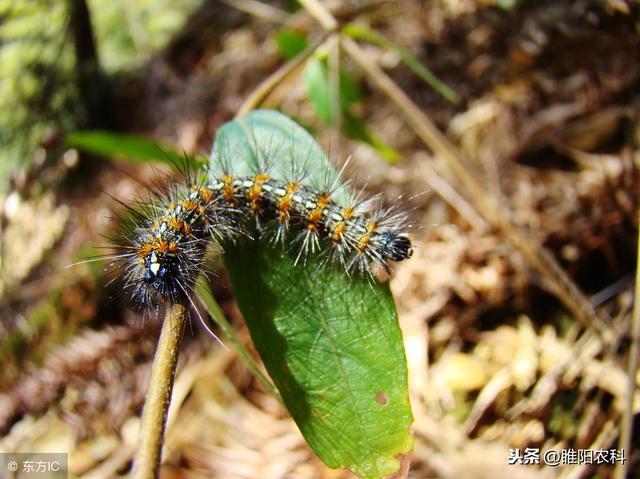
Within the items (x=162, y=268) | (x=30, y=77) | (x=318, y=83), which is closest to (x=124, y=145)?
(x=162, y=268)

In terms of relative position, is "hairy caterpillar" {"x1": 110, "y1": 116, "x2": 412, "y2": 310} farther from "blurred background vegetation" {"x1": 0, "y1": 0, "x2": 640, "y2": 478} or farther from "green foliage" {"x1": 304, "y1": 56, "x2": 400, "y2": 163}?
"green foliage" {"x1": 304, "y1": 56, "x2": 400, "y2": 163}

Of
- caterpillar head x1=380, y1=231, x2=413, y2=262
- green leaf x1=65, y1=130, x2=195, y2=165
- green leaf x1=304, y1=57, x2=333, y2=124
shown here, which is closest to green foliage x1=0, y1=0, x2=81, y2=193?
green leaf x1=65, y1=130, x2=195, y2=165

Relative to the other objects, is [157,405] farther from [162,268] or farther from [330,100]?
[330,100]

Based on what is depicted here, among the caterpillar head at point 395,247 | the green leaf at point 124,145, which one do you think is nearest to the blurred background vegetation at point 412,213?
the green leaf at point 124,145

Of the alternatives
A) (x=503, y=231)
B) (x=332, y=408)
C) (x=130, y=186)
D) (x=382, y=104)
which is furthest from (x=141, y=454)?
(x=382, y=104)

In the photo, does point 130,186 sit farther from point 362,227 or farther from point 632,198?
point 632,198

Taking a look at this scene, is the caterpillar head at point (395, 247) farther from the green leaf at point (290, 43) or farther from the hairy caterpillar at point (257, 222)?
the green leaf at point (290, 43)

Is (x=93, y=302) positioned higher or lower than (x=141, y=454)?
higher
